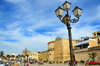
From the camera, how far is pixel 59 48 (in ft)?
143

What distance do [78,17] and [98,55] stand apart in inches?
860

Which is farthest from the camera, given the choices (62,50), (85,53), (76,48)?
(62,50)

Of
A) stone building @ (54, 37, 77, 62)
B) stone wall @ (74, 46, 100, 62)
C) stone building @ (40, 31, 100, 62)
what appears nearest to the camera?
stone wall @ (74, 46, 100, 62)

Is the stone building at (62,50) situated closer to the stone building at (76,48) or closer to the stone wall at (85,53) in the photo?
the stone building at (76,48)

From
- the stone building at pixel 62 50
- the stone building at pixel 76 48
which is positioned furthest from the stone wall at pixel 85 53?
the stone building at pixel 62 50

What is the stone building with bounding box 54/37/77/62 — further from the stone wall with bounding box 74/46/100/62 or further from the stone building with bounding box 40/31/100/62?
the stone wall with bounding box 74/46/100/62

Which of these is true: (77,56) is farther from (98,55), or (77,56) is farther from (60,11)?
(60,11)

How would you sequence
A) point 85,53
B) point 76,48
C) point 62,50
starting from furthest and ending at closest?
point 62,50 < point 76,48 < point 85,53

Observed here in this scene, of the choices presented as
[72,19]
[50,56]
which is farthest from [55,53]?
[72,19]

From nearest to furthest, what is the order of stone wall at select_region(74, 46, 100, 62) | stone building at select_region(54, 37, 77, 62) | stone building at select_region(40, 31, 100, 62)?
1. stone wall at select_region(74, 46, 100, 62)
2. stone building at select_region(40, 31, 100, 62)
3. stone building at select_region(54, 37, 77, 62)

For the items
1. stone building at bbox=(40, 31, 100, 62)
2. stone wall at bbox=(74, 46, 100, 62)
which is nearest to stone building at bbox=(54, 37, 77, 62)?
stone building at bbox=(40, 31, 100, 62)

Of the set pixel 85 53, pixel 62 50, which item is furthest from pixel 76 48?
pixel 85 53

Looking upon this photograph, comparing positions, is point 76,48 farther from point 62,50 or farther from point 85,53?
point 85,53

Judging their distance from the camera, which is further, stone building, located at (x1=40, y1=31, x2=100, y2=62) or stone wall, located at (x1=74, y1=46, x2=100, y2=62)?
stone building, located at (x1=40, y1=31, x2=100, y2=62)
